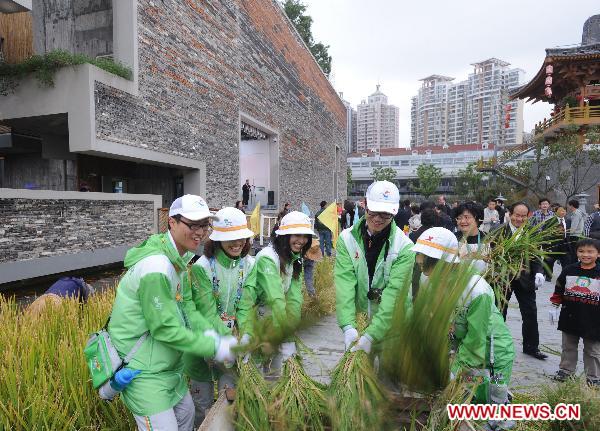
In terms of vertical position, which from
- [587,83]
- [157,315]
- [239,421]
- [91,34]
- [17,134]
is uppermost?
[587,83]

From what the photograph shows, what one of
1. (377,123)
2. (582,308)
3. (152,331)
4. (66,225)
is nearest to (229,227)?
(152,331)

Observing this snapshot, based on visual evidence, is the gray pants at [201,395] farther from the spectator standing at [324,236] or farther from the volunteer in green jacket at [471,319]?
the spectator standing at [324,236]

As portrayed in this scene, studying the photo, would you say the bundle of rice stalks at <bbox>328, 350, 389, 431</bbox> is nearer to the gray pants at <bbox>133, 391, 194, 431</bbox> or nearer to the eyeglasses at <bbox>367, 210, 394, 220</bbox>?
the gray pants at <bbox>133, 391, 194, 431</bbox>

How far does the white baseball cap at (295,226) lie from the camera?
2.70 meters

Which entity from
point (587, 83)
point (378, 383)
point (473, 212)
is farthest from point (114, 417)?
point (587, 83)

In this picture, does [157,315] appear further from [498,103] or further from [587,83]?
[498,103]

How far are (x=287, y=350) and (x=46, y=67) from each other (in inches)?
319

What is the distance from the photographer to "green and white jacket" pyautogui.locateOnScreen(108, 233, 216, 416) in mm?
1730

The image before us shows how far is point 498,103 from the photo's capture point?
232 feet

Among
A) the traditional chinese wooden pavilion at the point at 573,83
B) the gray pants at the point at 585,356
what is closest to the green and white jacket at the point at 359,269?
the gray pants at the point at 585,356

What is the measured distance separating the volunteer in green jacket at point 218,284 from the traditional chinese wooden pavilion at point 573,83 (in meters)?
22.9

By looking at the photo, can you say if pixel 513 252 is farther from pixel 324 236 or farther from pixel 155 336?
pixel 324 236

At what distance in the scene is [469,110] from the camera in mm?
78438

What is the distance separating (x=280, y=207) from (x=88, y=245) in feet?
35.5
